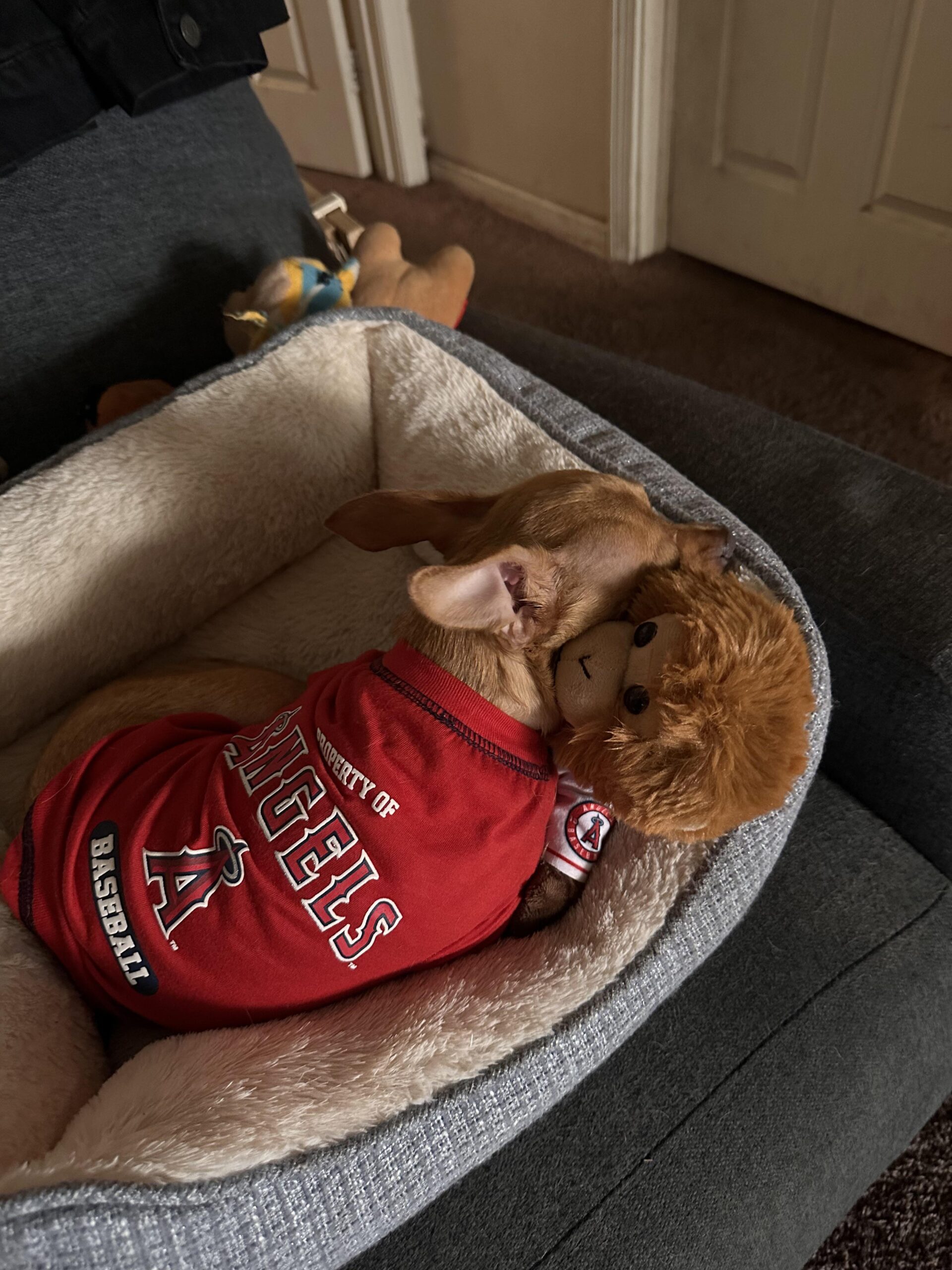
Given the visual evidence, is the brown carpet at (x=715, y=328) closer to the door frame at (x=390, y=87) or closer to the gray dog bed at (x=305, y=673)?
the door frame at (x=390, y=87)

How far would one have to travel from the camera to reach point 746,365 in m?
2.12

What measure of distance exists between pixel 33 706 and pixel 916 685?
963 mm

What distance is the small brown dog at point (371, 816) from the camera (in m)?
0.69

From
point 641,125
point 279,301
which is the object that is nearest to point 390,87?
point 641,125

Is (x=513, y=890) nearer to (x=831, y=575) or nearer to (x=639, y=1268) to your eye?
(x=639, y=1268)

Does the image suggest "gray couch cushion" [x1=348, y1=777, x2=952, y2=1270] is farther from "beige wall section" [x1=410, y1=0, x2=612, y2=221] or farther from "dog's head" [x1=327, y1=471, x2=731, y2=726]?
"beige wall section" [x1=410, y1=0, x2=612, y2=221]

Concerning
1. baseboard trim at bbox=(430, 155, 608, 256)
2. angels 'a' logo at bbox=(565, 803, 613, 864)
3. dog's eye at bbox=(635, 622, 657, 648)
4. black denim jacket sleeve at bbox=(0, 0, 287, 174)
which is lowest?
baseboard trim at bbox=(430, 155, 608, 256)

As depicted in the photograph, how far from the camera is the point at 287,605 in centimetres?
117

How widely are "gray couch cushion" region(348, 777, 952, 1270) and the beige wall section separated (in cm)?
210

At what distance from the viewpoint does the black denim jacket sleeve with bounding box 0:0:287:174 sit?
1.04m

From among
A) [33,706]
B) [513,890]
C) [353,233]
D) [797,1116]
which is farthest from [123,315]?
[797,1116]

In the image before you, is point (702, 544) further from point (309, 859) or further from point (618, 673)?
point (309, 859)

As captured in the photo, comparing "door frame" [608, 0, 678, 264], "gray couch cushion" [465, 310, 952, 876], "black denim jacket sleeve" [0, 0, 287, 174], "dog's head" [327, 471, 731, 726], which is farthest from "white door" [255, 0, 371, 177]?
"dog's head" [327, 471, 731, 726]

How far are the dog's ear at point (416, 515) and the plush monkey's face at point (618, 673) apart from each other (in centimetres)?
18
